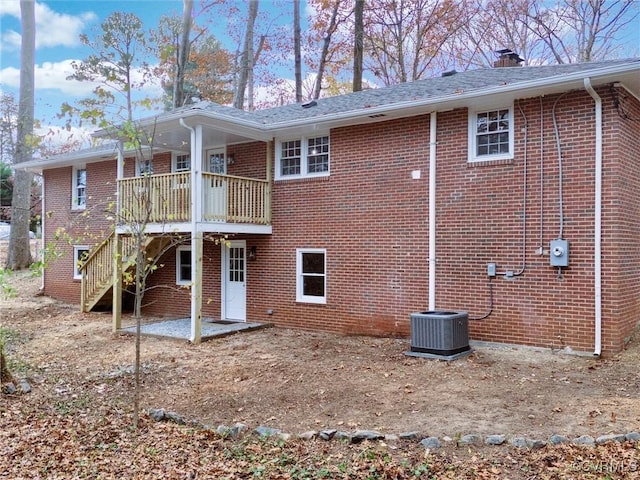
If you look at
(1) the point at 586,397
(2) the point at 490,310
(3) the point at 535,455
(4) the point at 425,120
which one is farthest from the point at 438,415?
(4) the point at 425,120

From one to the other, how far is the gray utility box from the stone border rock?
133 inches

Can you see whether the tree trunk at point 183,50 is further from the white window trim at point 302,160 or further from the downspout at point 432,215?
the downspout at point 432,215

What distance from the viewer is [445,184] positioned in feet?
34.5

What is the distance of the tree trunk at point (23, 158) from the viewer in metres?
22.3

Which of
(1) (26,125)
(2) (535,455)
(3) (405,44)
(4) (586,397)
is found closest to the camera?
(2) (535,455)

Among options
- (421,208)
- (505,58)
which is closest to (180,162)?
(421,208)

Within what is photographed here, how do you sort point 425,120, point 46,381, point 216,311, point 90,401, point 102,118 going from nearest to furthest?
point 102,118 → point 90,401 → point 46,381 → point 425,120 → point 216,311

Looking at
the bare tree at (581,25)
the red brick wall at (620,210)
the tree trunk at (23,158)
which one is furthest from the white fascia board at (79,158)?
the bare tree at (581,25)

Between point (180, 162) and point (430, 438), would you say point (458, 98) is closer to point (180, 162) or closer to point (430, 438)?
point (430, 438)

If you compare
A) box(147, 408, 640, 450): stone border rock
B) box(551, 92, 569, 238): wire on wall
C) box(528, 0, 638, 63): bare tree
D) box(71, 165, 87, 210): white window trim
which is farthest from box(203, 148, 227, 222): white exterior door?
box(528, 0, 638, 63): bare tree

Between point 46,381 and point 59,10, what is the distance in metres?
6.35

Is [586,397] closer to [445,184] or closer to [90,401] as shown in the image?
[445,184]

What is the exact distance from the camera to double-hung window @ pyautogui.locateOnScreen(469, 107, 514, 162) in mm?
9921

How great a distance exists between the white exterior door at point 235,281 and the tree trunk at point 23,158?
13.0 m
